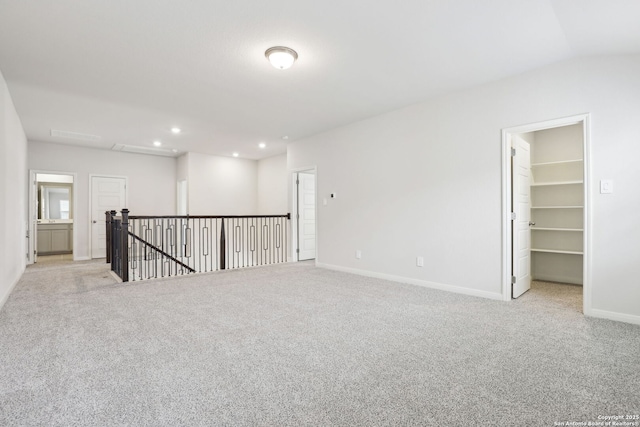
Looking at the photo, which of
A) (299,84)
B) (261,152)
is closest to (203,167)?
(261,152)

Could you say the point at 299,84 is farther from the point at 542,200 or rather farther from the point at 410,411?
the point at 542,200

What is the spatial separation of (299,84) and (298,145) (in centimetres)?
281

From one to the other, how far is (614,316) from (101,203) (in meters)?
9.13

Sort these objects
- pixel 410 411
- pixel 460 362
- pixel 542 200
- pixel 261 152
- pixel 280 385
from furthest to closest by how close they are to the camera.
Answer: pixel 261 152 < pixel 542 200 < pixel 460 362 < pixel 280 385 < pixel 410 411

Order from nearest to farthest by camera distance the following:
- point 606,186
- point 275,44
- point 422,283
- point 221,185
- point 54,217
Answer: point 275,44, point 606,186, point 422,283, point 221,185, point 54,217

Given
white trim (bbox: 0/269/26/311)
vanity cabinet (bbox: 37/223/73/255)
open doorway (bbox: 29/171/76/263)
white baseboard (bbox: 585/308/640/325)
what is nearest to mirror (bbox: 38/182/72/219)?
open doorway (bbox: 29/171/76/263)

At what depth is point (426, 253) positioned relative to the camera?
14.3ft

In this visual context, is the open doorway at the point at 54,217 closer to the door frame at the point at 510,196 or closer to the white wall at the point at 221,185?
the white wall at the point at 221,185

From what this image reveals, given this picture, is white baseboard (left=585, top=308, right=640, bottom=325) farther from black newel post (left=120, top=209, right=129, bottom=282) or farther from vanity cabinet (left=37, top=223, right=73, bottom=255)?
vanity cabinet (left=37, top=223, right=73, bottom=255)

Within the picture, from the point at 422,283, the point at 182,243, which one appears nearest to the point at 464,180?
the point at 422,283

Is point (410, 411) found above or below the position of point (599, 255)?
below

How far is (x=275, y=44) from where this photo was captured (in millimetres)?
2871

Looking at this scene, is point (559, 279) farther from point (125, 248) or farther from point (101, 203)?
point (101, 203)

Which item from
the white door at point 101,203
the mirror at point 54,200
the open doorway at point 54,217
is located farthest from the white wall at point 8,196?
the mirror at point 54,200
